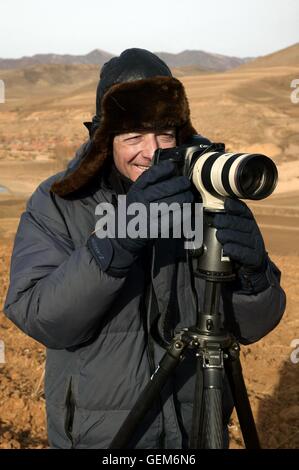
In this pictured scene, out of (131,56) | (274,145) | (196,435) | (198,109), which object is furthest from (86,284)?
(198,109)

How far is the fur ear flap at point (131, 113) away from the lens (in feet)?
6.49

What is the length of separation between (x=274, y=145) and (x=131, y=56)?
15.7 meters

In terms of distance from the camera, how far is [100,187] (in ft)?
6.63

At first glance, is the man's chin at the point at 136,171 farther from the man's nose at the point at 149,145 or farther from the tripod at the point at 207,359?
the tripod at the point at 207,359

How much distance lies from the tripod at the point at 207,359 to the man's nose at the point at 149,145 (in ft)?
1.22

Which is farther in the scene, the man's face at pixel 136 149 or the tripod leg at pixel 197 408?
the man's face at pixel 136 149

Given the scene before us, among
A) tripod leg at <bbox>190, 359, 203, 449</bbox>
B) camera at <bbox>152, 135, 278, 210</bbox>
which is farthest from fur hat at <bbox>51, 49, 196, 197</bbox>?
tripod leg at <bbox>190, 359, 203, 449</bbox>

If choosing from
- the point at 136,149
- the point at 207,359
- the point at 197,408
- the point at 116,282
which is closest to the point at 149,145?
the point at 136,149

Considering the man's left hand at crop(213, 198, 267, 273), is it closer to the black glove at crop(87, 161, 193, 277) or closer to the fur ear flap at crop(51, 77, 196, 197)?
the black glove at crop(87, 161, 193, 277)

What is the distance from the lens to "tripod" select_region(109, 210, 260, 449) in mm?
1709

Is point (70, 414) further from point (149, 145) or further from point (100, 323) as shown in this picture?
point (149, 145)

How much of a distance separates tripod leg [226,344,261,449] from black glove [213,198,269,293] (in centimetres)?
30

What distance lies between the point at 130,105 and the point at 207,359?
914 millimetres

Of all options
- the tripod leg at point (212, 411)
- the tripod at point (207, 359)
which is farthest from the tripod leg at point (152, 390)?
the tripod leg at point (212, 411)
